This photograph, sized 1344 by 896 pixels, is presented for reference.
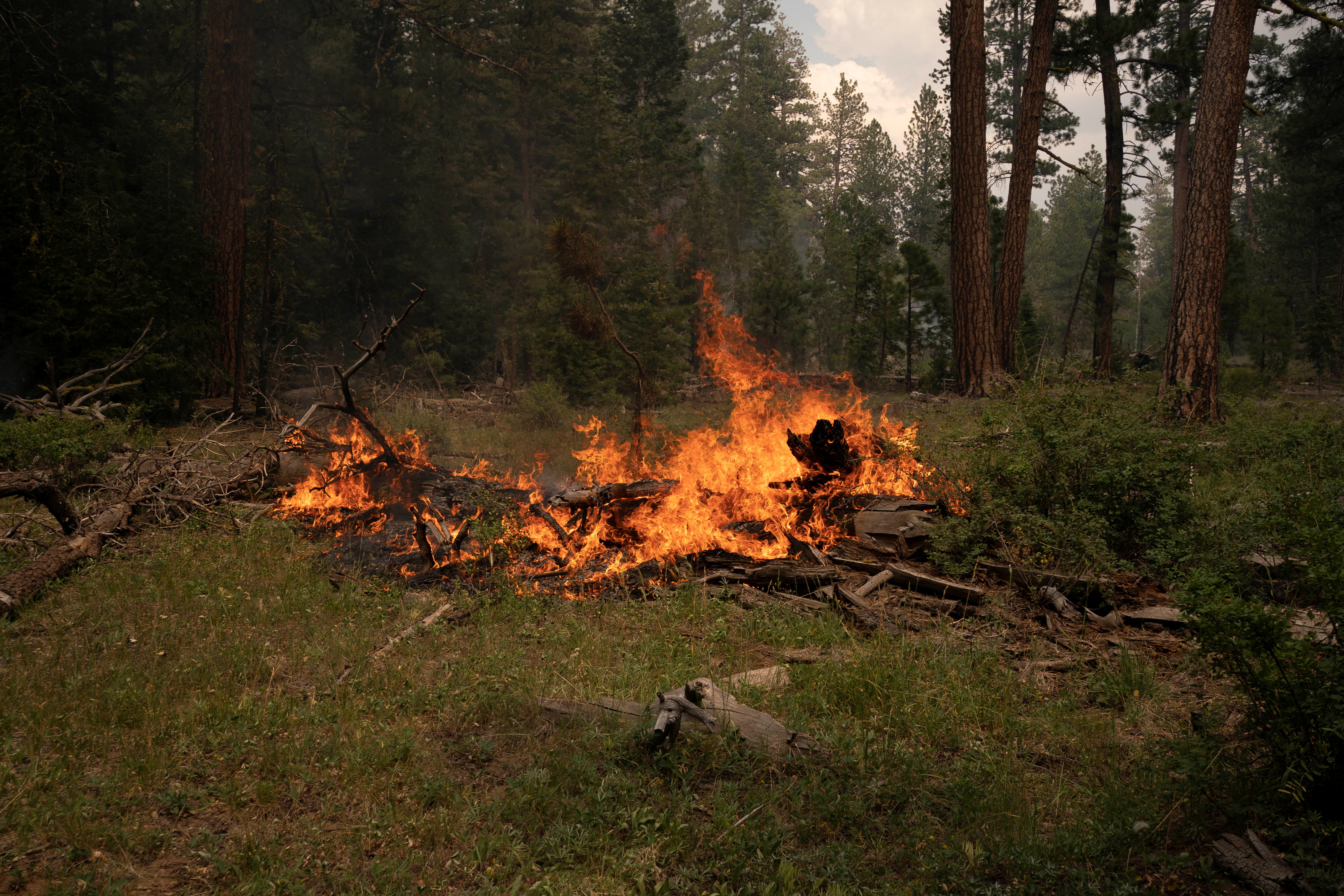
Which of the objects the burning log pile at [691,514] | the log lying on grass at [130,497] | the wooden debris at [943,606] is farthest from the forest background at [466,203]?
the wooden debris at [943,606]

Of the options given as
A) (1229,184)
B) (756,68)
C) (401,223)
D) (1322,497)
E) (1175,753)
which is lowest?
(1175,753)

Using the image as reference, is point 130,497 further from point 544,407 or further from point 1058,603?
point 544,407

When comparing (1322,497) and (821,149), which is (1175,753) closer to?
(1322,497)

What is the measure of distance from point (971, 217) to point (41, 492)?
13188 millimetres

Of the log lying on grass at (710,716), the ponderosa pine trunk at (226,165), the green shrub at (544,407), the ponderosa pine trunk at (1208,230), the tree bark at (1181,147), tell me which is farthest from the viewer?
the tree bark at (1181,147)

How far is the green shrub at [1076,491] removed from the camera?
5.87m

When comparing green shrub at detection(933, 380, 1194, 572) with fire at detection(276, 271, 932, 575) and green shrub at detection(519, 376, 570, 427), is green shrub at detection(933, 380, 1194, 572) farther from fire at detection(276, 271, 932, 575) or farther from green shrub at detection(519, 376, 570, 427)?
green shrub at detection(519, 376, 570, 427)

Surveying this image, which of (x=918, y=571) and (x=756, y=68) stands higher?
(x=756, y=68)

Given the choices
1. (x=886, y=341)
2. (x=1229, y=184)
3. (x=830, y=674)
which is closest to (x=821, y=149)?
(x=886, y=341)

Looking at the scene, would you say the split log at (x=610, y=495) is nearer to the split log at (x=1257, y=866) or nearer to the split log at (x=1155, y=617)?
the split log at (x=1155, y=617)

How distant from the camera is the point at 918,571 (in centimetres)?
637

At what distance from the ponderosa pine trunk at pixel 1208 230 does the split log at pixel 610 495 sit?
7.66 metres

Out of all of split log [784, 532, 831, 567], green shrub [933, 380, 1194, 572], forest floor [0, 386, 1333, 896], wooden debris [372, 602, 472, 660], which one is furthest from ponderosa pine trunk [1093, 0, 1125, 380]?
wooden debris [372, 602, 472, 660]

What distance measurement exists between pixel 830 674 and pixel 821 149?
186 feet
